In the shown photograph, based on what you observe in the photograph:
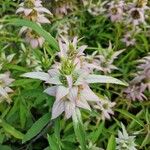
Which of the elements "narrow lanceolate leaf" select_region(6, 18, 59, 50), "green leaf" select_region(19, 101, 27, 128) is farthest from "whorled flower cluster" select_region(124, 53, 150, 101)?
"narrow lanceolate leaf" select_region(6, 18, 59, 50)

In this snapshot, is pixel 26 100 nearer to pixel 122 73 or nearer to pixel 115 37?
pixel 122 73

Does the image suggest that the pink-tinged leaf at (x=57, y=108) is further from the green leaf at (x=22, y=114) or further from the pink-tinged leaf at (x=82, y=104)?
the green leaf at (x=22, y=114)

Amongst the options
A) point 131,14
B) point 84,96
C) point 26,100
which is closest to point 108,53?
point 131,14

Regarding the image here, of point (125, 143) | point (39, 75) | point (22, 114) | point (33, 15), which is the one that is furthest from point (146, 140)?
point (39, 75)

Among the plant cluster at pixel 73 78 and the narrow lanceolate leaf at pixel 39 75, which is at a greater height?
the narrow lanceolate leaf at pixel 39 75

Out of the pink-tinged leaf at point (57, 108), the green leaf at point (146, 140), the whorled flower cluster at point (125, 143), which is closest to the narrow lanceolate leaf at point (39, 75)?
the pink-tinged leaf at point (57, 108)

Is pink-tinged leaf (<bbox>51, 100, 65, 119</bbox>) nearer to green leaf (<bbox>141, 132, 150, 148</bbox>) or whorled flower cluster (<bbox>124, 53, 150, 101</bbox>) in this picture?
green leaf (<bbox>141, 132, 150, 148</bbox>)
